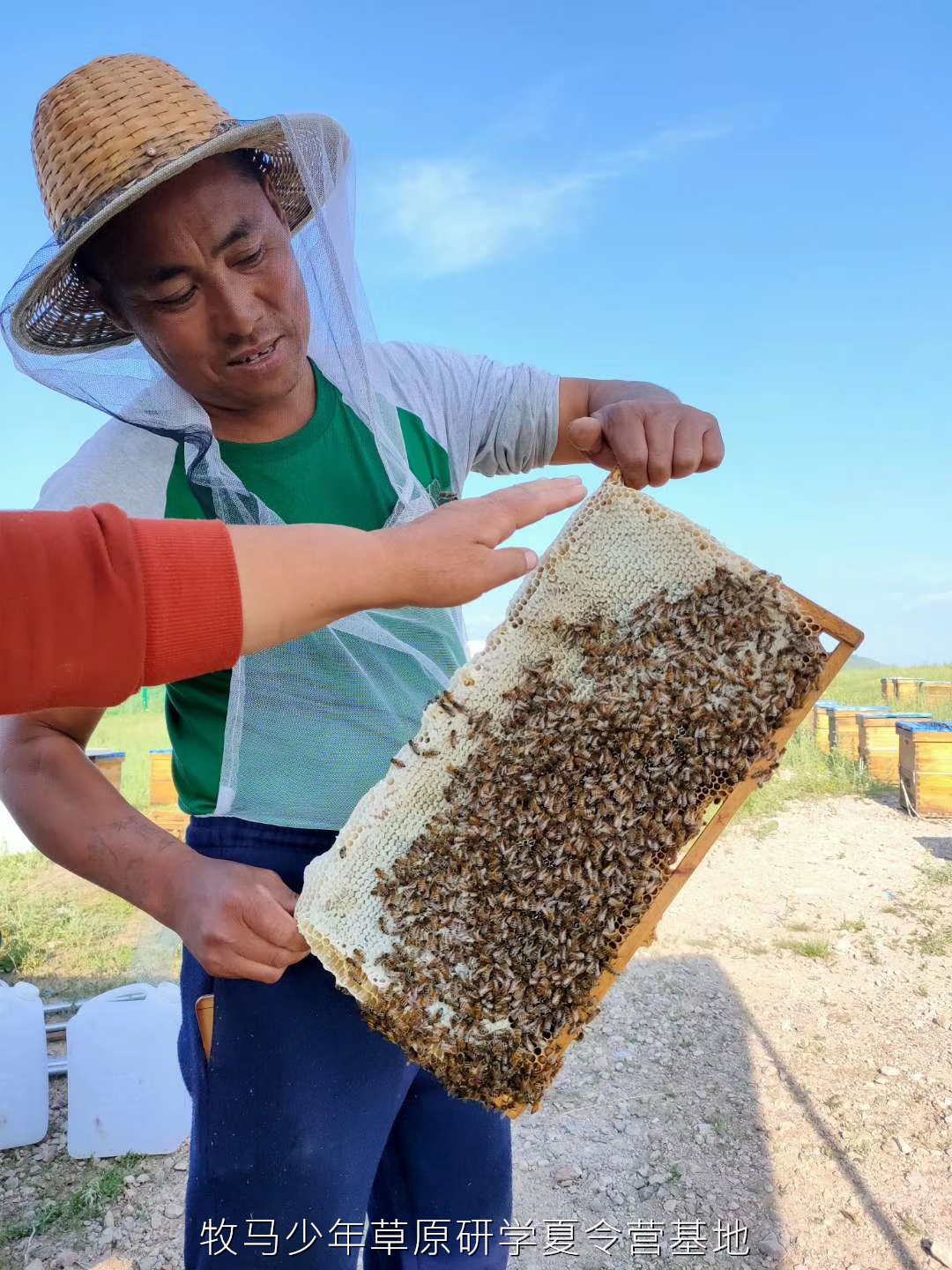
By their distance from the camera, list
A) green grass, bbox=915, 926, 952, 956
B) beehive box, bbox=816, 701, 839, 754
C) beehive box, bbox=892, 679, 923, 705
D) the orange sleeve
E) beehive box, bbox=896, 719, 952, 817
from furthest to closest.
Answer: beehive box, bbox=892, 679, 923, 705 < beehive box, bbox=816, 701, 839, 754 < beehive box, bbox=896, 719, 952, 817 < green grass, bbox=915, 926, 952, 956 < the orange sleeve

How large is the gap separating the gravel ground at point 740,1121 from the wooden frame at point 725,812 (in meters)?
3.13

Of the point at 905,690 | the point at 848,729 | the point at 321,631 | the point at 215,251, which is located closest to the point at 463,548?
the point at 321,631

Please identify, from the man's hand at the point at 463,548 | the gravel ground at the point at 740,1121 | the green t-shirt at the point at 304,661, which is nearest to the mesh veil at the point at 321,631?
the green t-shirt at the point at 304,661

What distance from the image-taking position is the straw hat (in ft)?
6.23

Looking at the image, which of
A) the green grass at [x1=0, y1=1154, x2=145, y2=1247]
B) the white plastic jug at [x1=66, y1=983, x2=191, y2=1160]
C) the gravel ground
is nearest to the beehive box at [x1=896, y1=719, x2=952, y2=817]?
the gravel ground

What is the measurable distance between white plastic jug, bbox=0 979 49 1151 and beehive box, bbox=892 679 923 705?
46.7 ft

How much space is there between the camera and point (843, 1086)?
5.39 m

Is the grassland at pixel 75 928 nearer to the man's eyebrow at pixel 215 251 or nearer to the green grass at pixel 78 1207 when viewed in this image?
the green grass at pixel 78 1207

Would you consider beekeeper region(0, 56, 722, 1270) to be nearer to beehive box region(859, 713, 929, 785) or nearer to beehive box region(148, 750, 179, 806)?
beehive box region(148, 750, 179, 806)

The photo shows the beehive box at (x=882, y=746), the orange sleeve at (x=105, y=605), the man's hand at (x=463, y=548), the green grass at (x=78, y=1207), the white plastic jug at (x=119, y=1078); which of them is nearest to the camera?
the orange sleeve at (x=105, y=605)

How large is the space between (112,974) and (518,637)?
6229 millimetres

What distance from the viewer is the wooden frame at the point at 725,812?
1.82 metres

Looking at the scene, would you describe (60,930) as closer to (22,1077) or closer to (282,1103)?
(22,1077)

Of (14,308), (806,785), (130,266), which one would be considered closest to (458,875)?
(130,266)
